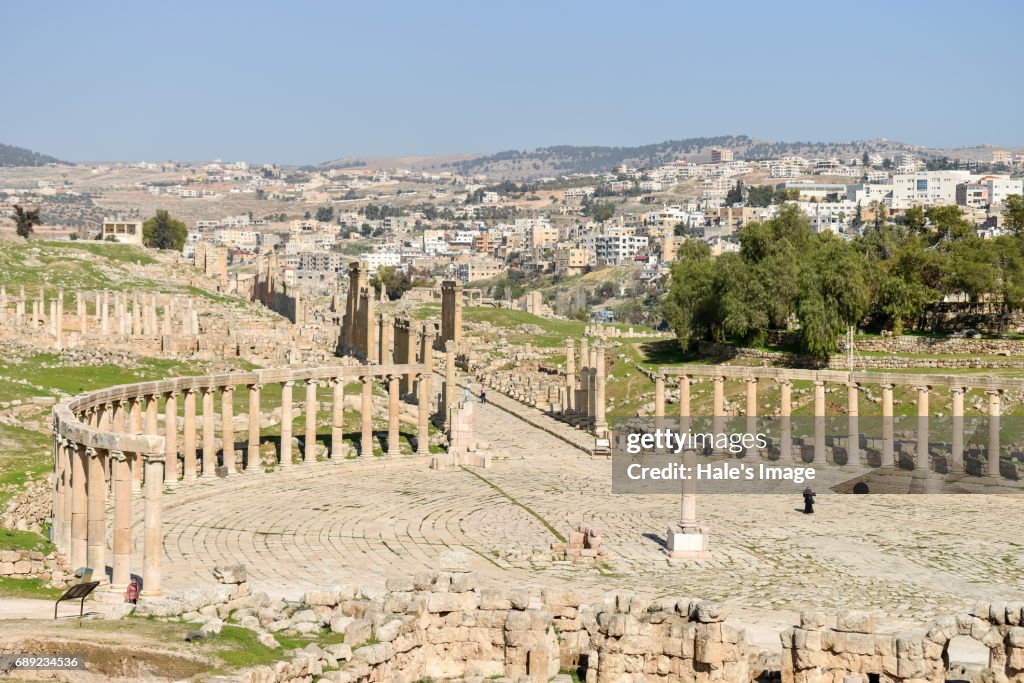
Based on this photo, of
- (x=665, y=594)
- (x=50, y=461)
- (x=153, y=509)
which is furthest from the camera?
(x=50, y=461)

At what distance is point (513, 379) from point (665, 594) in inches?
1861

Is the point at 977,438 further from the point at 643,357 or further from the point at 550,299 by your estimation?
the point at 550,299

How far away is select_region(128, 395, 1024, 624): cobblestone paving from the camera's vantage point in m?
34.4

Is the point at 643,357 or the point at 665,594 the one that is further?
the point at 643,357

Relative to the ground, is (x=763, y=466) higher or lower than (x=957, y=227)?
lower

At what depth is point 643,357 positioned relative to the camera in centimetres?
8350

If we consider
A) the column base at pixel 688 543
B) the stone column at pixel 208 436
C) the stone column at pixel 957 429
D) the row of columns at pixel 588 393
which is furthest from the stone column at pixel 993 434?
the stone column at pixel 208 436

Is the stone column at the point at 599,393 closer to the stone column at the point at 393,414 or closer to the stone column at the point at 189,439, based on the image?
the stone column at the point at 393,414

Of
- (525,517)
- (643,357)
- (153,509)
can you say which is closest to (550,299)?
(643,357)

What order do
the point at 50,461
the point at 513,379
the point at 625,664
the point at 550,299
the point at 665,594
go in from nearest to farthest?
the point at 625,664 < the point at 665,594 < the point at 50,461 < the point at 513,379 < the point at 550,299

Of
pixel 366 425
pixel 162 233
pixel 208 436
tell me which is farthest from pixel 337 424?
pixel 162 233

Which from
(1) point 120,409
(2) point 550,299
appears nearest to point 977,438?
(1) point 120,409

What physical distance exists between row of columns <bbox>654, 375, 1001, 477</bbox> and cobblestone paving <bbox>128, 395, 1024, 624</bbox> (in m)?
2.76

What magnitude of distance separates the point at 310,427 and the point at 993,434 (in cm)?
2197
